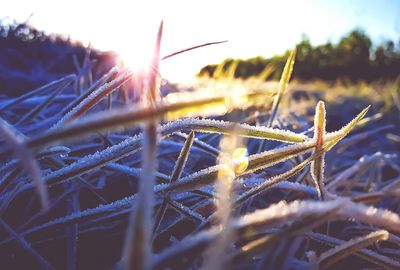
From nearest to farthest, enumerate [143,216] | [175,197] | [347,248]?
[143,216] < [347,248] < [175,197]

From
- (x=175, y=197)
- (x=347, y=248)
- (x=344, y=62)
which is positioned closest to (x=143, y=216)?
(x=347, y=248)

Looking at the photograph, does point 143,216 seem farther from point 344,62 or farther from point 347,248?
point 344,62

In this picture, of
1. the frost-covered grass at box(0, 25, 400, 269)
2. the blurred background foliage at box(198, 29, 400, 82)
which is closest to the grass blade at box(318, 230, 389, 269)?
the frost-covered grass at box(0, 25, 400, 269)

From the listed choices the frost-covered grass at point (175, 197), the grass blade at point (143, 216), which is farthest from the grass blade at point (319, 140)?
the grass blade at point (143, 216)

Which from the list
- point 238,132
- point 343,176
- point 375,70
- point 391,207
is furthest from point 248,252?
point 375,70

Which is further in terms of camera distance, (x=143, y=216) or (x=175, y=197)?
(x=175, y=197)

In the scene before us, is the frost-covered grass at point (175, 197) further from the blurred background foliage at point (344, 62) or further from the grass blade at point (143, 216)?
the blurred background foliage at point (344, 62)

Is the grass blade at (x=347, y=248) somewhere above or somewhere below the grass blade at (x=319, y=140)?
below

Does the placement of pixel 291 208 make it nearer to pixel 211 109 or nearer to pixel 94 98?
pixel 211 109
